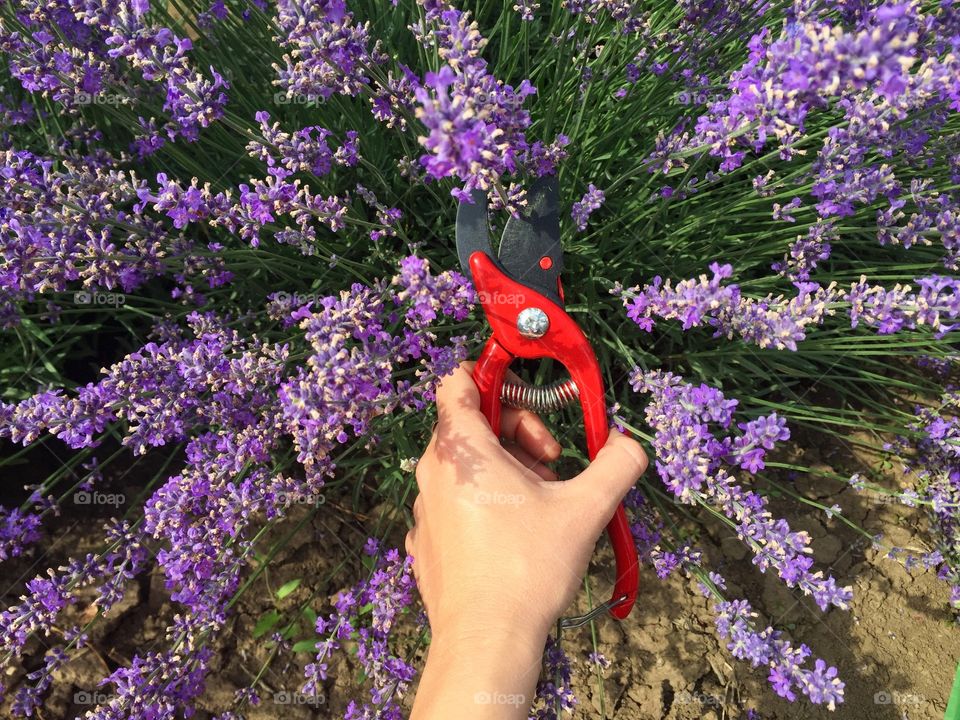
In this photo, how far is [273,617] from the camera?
285 centimetres

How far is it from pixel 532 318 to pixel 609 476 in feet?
1.61

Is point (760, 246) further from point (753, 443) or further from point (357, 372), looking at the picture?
point (357, 372)

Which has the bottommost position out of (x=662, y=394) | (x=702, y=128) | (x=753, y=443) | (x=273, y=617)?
(x=273, y=617)

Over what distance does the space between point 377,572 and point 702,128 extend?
1.78 metres

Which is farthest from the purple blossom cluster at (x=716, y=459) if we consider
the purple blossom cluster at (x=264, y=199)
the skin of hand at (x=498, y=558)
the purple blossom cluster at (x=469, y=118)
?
the purple blossom cluster at (x=264, y=199)

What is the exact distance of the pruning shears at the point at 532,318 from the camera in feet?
6.04

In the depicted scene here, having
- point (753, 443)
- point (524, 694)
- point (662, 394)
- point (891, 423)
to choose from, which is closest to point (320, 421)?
point (524, 694)

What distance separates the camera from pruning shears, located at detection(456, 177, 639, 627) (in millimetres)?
1840

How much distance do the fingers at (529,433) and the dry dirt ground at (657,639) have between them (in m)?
1.04

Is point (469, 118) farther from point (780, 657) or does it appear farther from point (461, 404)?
point (780, 657)

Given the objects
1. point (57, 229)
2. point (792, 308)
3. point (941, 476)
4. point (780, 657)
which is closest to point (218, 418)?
point (57, 229)

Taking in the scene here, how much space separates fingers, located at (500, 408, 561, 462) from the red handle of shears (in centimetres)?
16

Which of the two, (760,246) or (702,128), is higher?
(702,128)

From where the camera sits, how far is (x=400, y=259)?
96.0 inches
